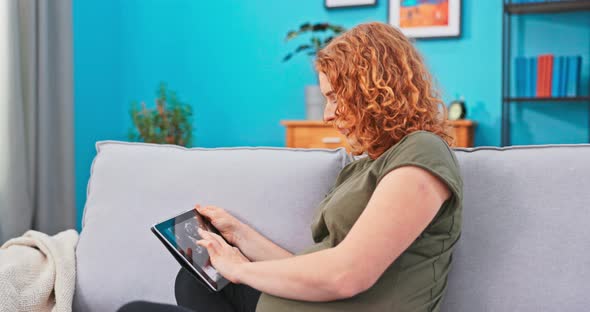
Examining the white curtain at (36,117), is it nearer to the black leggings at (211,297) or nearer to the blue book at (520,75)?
the black leggings at (211,297)

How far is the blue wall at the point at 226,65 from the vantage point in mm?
3393

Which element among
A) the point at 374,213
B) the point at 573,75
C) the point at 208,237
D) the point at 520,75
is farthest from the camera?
the point at 520,75

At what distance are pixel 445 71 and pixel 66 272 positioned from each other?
100 inches

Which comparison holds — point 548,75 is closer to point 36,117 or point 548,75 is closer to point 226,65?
point 226,65

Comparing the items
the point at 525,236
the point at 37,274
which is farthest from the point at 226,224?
the point at 525,236

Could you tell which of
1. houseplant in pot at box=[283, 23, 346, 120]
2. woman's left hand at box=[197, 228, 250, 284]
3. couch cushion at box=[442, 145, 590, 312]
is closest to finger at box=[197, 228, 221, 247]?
woman's left hand at box=[197, 228, 250, 284]

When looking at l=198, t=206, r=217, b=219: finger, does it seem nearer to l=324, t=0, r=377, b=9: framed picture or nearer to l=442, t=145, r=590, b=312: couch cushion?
l=442, t=145, r=590, b=312: couch cushion

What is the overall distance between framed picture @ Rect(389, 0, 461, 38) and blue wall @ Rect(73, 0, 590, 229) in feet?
0.17

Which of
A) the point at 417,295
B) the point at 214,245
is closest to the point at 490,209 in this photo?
the point at 417,295

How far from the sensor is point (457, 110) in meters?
3.29

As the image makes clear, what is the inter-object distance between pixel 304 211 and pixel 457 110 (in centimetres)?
209

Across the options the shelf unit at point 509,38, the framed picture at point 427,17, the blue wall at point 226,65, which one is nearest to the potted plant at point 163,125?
the blue wall at point 226,65

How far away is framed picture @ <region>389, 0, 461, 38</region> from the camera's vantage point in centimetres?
340

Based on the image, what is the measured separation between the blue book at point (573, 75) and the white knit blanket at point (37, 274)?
2.45m
